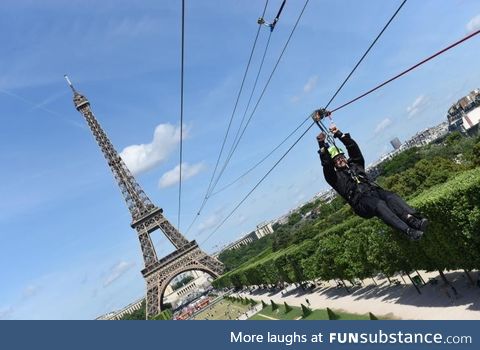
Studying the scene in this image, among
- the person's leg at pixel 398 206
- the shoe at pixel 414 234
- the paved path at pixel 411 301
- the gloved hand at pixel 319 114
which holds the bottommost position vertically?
Result: the paved path at pixel 411 301

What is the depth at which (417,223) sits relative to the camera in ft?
34.9

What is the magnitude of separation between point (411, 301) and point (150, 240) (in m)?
68.8

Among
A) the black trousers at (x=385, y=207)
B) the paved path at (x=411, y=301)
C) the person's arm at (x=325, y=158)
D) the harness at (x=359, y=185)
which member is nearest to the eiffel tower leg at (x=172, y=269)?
the paved path at (x=411, y=301)

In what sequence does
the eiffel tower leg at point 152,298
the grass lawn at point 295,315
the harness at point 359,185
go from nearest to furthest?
the harness at point 359,185 → the grass lawn at point 295,315 → the eiffel tower leg at point 152,298

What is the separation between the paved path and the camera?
28.5 m

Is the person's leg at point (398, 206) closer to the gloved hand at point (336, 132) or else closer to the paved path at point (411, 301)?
the gloved hand at point (336, 132)

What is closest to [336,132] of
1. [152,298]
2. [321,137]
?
[321,137]

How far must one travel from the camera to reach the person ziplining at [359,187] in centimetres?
1081

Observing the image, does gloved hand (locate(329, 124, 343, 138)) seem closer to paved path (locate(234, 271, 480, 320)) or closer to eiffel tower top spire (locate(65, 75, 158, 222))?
paved path (locate(234, 271, 480, 320))

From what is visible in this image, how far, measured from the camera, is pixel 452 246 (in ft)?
95.8

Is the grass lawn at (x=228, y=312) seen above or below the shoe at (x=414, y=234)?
below

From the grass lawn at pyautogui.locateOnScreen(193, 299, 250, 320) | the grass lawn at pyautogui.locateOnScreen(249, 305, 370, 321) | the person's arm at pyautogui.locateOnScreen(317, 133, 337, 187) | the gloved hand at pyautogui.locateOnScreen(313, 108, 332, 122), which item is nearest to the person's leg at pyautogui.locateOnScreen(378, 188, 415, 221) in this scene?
the person's arm at pyautogui.locateOnScreen(317, 133, 337, 187)

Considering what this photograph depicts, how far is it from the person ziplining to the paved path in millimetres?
17110
